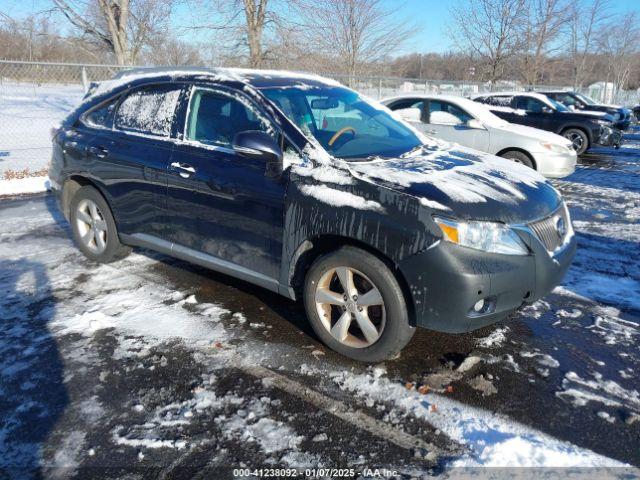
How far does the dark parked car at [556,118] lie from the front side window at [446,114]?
168 inches

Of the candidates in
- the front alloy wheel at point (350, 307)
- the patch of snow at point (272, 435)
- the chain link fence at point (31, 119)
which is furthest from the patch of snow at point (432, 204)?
the chain link fence at point (31, 119)

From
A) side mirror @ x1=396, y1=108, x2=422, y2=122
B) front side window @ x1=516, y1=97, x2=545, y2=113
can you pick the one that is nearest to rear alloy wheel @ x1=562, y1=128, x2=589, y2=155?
front side window @ x1=516, y1=97, x2=545, y2=113

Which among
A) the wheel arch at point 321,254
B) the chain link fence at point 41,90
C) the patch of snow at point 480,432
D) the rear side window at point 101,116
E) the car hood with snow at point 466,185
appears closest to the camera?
the patch of snow at point 480,432

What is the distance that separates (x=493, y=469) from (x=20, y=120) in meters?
17.9

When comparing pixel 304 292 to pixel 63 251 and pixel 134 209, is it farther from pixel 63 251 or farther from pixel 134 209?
pixel 63 251

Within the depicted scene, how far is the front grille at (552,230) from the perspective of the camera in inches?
122

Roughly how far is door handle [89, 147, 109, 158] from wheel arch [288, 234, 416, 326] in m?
2.22

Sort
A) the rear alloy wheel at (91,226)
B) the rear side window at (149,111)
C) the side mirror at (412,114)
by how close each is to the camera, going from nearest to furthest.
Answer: the rear side window at (149,111) → the rear alloy wheel at (91,226) → the side mirror at (412,114)

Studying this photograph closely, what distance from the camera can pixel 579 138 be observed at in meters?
13.2

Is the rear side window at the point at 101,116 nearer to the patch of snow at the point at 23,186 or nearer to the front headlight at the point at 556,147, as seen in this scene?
the patch of snow at the point at 23,186

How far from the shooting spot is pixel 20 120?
52.6 ft

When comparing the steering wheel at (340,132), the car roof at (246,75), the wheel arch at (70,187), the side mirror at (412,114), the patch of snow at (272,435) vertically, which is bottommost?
the patch of snow at (272,435)

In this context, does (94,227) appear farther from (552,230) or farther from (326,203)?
(552,230)

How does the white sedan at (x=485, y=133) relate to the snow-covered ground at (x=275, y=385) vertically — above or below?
above
